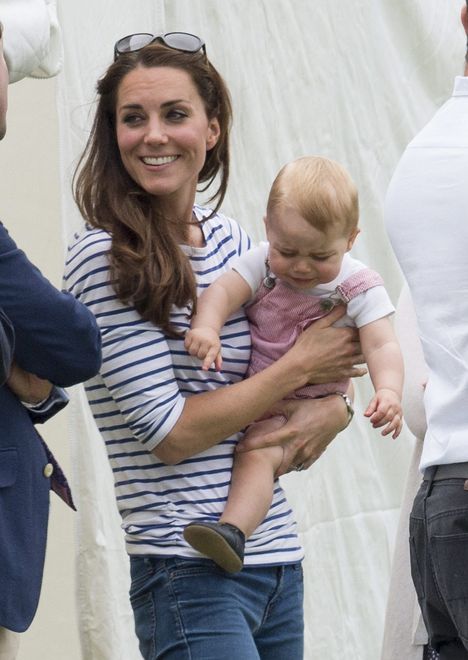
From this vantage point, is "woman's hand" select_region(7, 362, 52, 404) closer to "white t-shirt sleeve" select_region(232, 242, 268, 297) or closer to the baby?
the baby

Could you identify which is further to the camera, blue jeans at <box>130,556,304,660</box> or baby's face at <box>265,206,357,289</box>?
baby's face at <box>265,206,357,289</box>

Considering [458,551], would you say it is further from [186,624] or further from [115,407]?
[115,407]

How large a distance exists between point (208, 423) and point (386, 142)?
182 centimetres

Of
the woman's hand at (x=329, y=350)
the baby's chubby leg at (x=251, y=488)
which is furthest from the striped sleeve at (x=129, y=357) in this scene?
the woman's hand at (x=329, y=350)

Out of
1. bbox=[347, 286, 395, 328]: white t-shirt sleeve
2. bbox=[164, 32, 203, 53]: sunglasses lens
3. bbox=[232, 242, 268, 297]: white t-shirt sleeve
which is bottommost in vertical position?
bbox=[347, 286, 395, 328]: white t-shirt sleeve

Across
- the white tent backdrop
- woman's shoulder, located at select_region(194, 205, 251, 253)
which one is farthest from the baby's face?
the white tent backdrop

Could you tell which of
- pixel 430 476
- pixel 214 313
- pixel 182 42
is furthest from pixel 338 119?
pixel 430 476

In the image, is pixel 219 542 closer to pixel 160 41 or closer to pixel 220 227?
pixel 220 227

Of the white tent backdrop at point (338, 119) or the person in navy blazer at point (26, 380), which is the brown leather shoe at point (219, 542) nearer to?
the person in navy blazer at point (26, 380)

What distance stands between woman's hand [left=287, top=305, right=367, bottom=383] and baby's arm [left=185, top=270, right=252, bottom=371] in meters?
0.13

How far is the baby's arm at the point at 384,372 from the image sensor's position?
218 cm

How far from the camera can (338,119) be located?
3680mm

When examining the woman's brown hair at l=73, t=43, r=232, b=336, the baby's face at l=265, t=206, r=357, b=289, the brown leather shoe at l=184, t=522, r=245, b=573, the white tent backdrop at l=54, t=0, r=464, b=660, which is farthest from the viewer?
the white tent backdrop at l=54, t=0, r=464, b=660

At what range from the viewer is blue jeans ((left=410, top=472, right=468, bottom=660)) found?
6.26 feet
